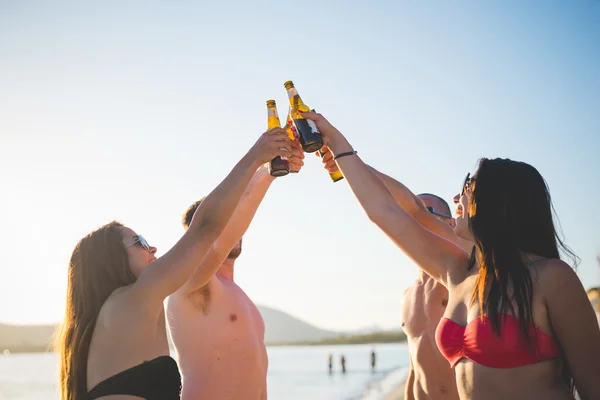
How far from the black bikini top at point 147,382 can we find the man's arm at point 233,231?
35.1 inches

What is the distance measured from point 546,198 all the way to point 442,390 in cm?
228

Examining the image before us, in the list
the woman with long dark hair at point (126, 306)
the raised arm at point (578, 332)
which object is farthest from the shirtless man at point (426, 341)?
the woman with long dark hair at point (126, 306)

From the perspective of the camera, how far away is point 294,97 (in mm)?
4672

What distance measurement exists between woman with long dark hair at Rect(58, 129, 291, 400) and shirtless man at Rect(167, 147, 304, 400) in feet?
2.69

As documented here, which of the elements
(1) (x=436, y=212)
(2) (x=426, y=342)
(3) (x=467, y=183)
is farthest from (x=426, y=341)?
(3) (x=467, y=183)

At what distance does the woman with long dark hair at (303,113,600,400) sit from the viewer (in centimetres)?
255

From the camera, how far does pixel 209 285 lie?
4168 millimetres

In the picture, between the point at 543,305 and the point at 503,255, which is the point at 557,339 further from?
the point at 503,255

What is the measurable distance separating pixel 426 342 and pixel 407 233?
1.98m

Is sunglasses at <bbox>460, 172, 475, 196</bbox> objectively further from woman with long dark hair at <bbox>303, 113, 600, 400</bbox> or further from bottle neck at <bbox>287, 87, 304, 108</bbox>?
bottle neck at <bbox>287, 87, 304, 108</bbox>

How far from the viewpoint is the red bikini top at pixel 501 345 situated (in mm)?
2572

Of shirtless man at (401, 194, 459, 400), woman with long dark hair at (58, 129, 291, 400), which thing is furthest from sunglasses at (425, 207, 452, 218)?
woman with long dark hair at (58, 129, 291, 400)

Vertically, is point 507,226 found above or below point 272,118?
below

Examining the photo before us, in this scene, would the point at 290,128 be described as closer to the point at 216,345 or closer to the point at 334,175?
the point at 334,175
